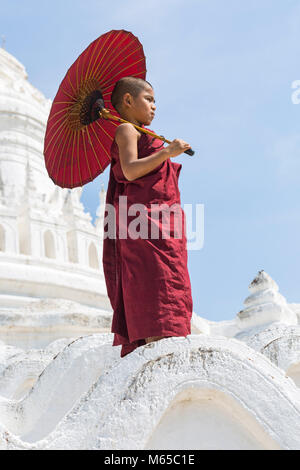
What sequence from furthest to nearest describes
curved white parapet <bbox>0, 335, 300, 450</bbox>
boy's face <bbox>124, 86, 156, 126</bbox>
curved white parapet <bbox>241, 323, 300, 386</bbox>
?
boy's face <bbox>124, 86, 156, 126</bbox>, curved white parapet <bbox>241, 323, 300, 386</bbox>, curved white parapet <bbox>0, 335, 300, 450</bbox>

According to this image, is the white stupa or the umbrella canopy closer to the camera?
the white stupa

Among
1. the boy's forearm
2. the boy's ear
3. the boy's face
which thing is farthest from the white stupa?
the boy's ear

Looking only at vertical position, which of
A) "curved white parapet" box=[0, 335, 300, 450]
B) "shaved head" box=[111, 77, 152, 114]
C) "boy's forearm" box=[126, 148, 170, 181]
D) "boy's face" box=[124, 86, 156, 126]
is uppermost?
"shaved head" box=[111, 77, 152, 114]

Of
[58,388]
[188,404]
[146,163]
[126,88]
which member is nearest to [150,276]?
[146,163]

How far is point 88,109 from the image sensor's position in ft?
14.1

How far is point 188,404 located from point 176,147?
1.46 meters

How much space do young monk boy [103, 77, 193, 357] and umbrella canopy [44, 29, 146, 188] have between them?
0.97 ft

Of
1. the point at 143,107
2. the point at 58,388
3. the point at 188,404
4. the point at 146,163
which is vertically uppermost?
the point at 143,107

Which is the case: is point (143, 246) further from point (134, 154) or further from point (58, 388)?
point (58, 388)

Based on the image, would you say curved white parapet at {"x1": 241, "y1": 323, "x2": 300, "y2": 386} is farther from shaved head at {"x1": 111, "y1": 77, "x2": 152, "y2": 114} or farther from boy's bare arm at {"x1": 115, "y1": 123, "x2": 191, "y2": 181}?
shaved head at {"x1": 111, "y1": 77, "x2": 152, "y2": 114}

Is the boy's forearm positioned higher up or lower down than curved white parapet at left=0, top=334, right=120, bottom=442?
higher up

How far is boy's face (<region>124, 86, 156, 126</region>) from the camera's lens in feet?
12.8

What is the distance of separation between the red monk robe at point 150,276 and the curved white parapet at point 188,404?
55cm

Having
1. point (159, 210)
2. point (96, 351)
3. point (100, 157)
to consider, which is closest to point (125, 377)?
point (159, 210)
